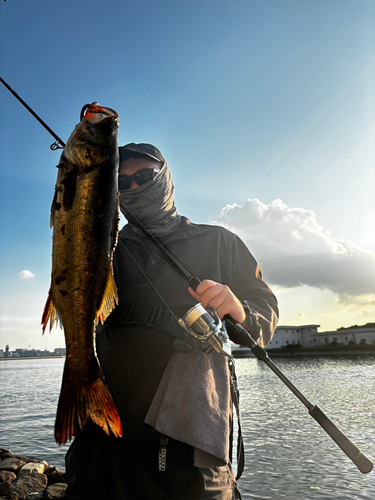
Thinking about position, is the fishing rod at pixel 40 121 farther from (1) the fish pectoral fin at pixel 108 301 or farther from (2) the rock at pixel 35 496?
(2) the rock at pixel 35 496

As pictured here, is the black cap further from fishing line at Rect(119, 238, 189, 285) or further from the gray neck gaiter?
fishing line at Rect(119, 238, 189, 285)

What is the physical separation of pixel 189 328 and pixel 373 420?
72.6 feet

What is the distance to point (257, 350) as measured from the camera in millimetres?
2855

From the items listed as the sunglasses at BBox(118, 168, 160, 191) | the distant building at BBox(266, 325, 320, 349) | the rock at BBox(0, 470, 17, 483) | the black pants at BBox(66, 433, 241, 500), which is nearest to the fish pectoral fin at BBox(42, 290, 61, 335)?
the black pants at BBox(66, 433, 241, 500)

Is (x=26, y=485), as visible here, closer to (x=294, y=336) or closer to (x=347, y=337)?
(x=347, y=337)

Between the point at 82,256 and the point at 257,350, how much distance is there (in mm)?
1579

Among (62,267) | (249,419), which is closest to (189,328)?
(62,267)

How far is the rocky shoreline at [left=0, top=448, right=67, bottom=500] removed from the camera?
901 cm

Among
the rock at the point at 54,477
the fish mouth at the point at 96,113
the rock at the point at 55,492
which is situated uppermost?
the fish mouth at the point at 96,113

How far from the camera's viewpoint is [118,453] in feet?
8.04

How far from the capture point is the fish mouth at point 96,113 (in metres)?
2.19

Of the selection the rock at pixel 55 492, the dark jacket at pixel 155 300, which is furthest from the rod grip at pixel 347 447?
the rock at pixel 55 492

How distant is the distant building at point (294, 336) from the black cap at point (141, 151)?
95693 millimetres

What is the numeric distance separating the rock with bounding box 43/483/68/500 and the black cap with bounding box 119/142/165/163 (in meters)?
9.26
